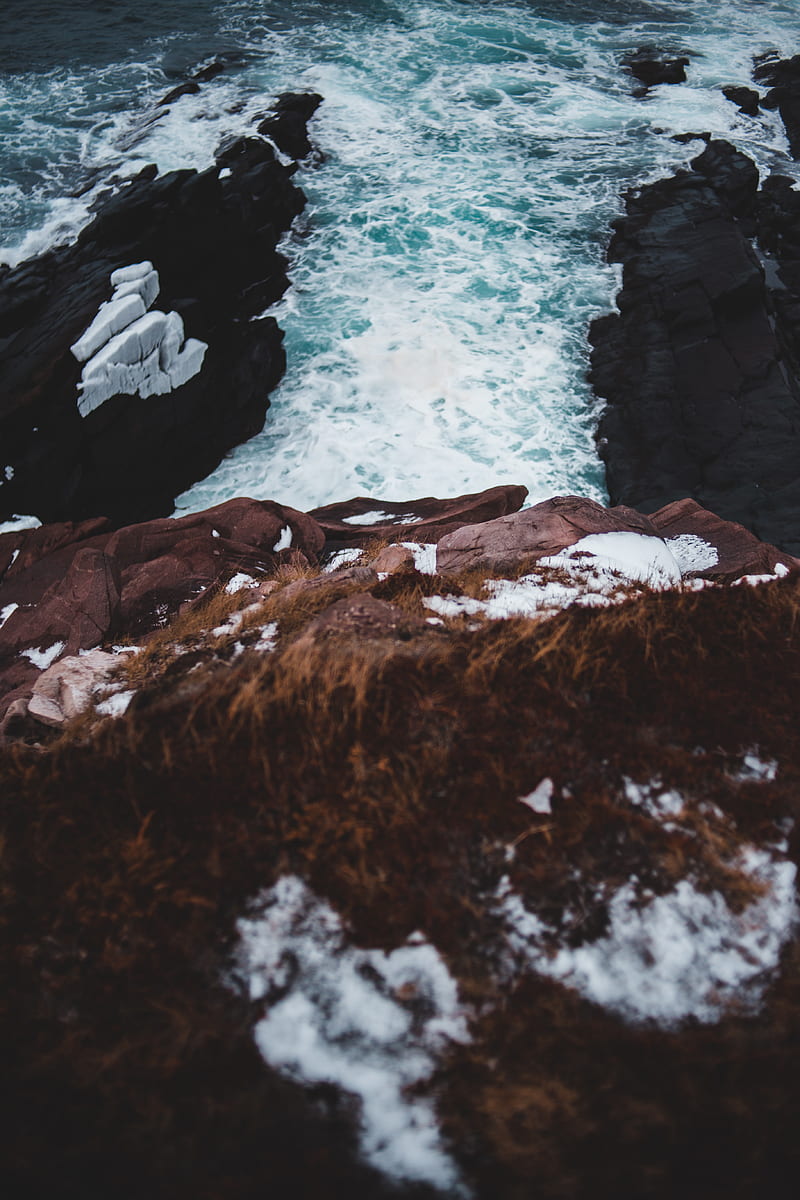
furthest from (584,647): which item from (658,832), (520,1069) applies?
(520,1069)

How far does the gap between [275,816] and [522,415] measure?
47.3 ft

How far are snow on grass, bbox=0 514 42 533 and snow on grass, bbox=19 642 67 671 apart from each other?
527 cm

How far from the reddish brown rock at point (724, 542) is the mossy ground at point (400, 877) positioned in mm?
4251

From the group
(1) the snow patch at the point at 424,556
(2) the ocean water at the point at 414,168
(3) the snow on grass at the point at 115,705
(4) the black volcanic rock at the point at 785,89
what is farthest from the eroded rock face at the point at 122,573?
(4) the black volcanic rock at the point at 785,89

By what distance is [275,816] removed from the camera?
2.81 metres

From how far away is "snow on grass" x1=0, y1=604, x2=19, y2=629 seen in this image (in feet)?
31.5

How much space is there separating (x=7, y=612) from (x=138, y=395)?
652 centimetres

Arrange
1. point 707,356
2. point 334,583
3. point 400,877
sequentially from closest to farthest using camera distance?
1. point 400,877
2. point 334,583
3. point 707,356

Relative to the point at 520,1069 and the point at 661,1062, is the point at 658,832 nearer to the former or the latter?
the point at 661,1062

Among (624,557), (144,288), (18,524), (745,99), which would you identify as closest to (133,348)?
(144,288)

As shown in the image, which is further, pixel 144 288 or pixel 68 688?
pixel 144 288

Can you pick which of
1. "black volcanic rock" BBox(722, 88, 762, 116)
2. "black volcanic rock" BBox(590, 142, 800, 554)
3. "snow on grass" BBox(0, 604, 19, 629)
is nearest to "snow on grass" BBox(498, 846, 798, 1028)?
"snow on grass" BBox(0, 604, 19, 629)

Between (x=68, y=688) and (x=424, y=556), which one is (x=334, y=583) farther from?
(x=68, y=688)

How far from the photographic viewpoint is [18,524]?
12898mm
